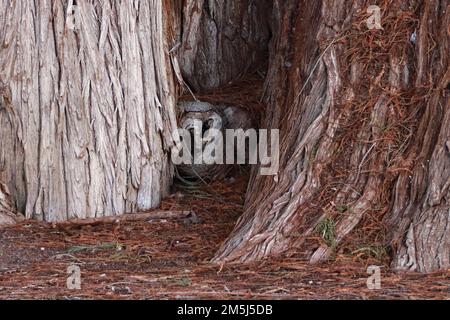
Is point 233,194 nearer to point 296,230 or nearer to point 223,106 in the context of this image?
point 223,106

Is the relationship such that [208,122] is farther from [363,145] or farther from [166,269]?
[166,269]

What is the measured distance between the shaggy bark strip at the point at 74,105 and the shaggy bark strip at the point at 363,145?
3.06 feet

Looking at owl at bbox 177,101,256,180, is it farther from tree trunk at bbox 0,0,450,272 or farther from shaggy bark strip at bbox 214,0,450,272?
shaggy bark strip at bbox 214,0,450,272

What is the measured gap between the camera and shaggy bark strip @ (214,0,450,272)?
5211 mm

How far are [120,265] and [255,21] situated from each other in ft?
8.17

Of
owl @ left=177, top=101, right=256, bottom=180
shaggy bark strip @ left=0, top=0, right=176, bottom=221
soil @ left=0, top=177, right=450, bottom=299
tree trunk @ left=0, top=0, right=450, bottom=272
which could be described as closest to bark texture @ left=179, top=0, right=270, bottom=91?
tree trunk @ left=0, top=0, right=450, bottom=272

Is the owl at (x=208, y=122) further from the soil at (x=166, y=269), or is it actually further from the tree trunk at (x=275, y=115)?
the soil at (x=166, y=269)

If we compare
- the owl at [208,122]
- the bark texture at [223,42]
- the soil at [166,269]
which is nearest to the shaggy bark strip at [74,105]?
the soil at [166,269]

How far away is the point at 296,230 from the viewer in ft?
17.6

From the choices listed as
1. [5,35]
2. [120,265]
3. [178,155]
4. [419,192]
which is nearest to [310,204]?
[419,192]

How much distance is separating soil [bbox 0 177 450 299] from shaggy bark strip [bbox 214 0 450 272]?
152 mm

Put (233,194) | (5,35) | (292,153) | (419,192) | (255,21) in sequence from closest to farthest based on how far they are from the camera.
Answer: (419,192), (292,153), (5,35), (233,194), (255,21)

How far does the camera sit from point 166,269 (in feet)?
17.4

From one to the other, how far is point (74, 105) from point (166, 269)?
131cm
